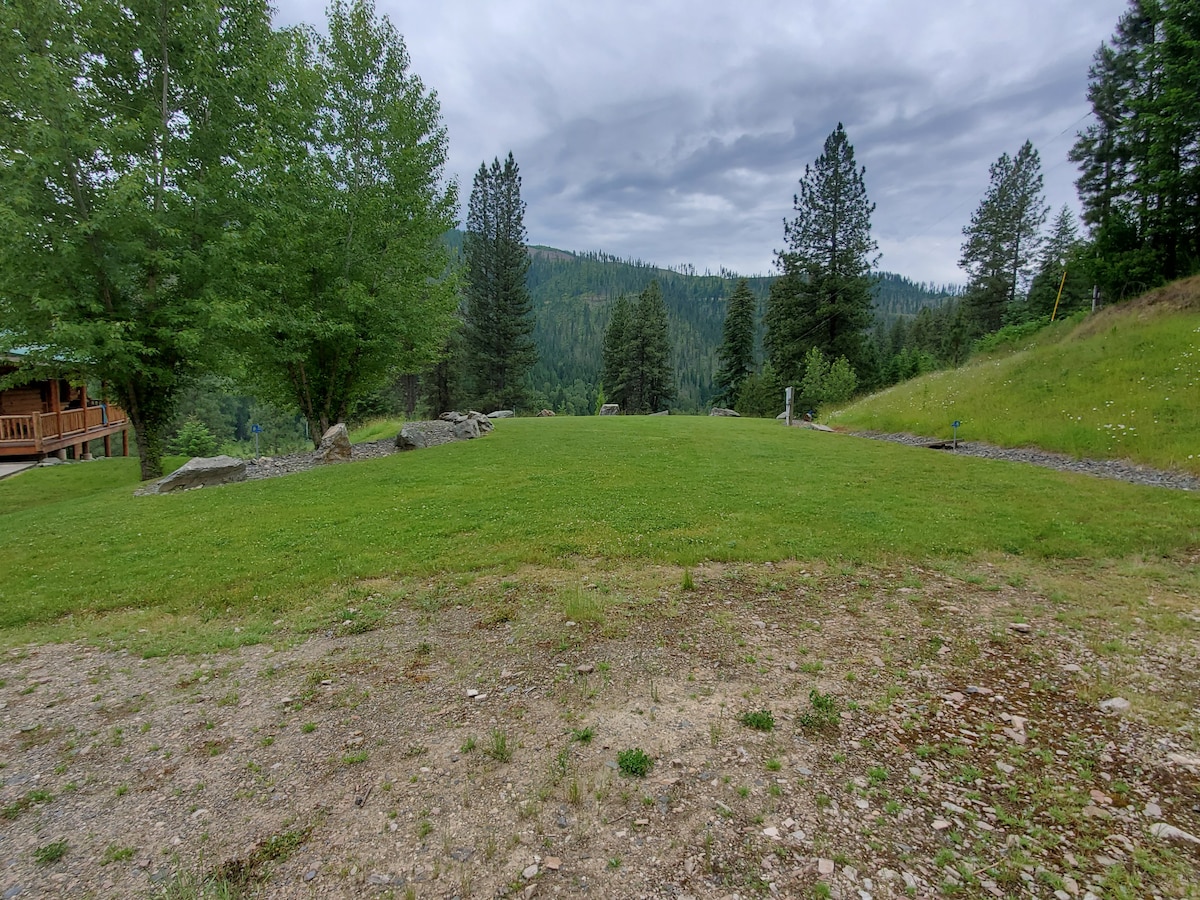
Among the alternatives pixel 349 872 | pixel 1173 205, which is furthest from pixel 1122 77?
pixel 349 872

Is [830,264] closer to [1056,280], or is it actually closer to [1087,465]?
[1056,280]

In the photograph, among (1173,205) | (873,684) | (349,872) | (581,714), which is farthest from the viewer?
(1173,205)

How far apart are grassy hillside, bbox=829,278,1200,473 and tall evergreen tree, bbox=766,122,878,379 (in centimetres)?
1399

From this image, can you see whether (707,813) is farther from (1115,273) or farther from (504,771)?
(1115,273)

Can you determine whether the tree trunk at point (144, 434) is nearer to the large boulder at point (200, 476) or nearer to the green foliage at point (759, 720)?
the large boulder at point (200, 476)

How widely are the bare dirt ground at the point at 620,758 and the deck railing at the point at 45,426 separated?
17.2 metres

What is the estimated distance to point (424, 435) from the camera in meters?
17.5

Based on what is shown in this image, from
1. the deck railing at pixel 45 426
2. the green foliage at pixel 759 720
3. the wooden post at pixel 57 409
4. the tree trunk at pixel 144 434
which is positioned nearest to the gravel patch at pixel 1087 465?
the green foliage at pixel 759 720

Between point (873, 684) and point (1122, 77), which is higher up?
point (1122, 77)

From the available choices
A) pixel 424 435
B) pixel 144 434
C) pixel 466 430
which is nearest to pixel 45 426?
pixel 144 434

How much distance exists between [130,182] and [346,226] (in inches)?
223

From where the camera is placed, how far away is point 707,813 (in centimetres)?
283

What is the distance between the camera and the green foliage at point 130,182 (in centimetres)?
1048

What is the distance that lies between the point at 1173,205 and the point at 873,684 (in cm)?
2639
